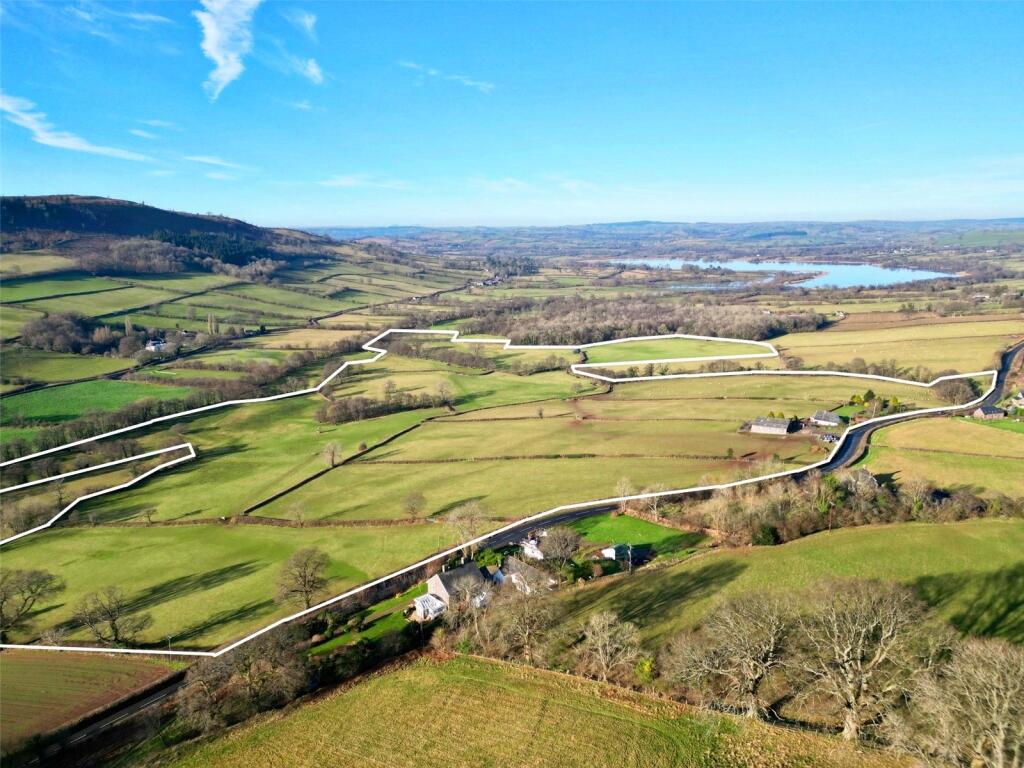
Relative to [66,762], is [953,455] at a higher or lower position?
higher

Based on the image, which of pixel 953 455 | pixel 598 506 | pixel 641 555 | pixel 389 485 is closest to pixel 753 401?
pixel 953 455

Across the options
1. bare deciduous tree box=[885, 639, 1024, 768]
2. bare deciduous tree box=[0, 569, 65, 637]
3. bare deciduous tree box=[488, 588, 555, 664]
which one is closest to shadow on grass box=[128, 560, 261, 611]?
bare deciduous tree box=[0, 569, 65, 637]

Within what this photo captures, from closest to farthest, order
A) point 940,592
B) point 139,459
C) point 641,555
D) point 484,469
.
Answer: point 940,592, point 641,555, point 484,469, point 139,459

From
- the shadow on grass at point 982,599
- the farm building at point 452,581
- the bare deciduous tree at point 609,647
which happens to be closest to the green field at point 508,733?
the bare deciduous tree at point 609,647

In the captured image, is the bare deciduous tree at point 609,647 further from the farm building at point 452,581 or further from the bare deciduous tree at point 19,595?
the bare deciduous tree at point 19,595

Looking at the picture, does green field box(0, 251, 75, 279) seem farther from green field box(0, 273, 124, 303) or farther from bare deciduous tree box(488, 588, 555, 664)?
bare deciduous tree box(488, 588, 555, 664)

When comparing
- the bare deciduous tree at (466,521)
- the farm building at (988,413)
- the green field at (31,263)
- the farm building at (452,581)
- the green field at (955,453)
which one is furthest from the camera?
the green field at (31,263)

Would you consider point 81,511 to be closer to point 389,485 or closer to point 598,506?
point 389,485
